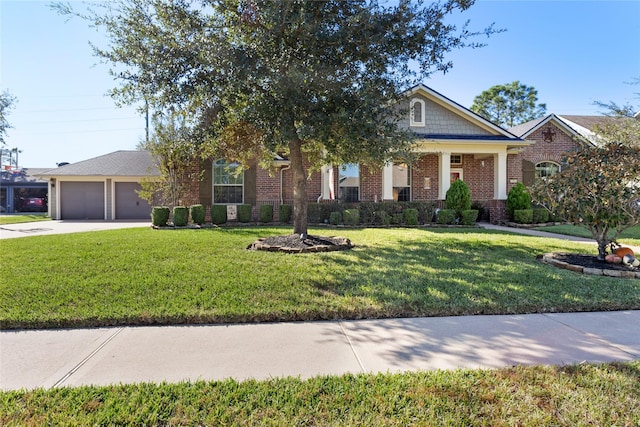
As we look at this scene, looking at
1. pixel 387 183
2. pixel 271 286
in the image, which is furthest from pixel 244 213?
pixel 271 286

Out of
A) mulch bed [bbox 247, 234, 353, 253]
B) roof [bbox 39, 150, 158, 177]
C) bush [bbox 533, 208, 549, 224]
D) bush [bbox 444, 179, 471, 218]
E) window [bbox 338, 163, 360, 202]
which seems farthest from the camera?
roof [bbox 39, 150, 158, 177]

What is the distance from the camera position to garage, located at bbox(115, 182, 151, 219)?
18.8m

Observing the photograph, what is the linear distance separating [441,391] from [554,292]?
3.13 m

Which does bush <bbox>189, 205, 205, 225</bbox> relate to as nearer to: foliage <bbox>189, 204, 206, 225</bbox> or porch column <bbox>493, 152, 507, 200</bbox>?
foliage <bbox>189, 204, 206, 225</bbox>

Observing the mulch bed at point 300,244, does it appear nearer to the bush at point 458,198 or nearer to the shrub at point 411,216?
the shrub at point 411,216

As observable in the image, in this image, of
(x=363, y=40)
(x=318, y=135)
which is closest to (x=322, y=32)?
(x=363, y=40)

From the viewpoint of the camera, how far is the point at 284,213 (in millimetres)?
13430

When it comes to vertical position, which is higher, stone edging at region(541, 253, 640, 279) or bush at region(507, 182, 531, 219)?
bush at region(507, 182, 531, 219)

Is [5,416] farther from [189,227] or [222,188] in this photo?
[222,188]

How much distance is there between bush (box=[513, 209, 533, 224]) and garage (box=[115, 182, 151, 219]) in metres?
18.0

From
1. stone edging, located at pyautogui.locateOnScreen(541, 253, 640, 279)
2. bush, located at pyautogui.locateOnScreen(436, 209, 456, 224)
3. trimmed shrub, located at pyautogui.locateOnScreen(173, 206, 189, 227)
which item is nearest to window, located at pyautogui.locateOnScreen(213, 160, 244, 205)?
trimmed shrub, located at pyautogui.locateOnScreen(173, 206, 189, 227)

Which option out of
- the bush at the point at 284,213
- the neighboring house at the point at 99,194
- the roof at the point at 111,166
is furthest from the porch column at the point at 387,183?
the neighboring house at the point at 99,194

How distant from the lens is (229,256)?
650 cm

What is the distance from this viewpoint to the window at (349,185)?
14594 millimetres
